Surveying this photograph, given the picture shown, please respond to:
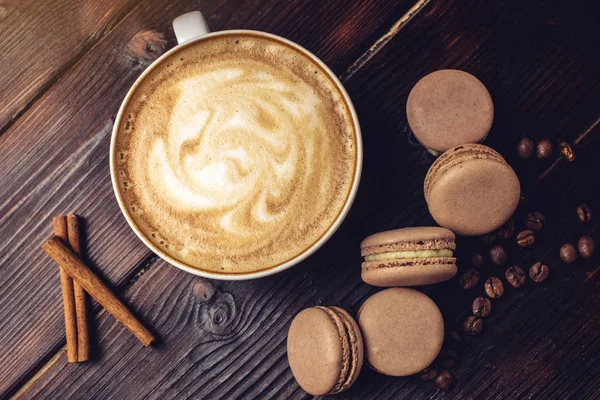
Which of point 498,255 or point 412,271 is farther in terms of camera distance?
point 498,255

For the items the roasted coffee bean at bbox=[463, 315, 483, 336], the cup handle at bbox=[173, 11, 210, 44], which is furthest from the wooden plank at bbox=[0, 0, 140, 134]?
the roasted coffee bean at bbox=[463, 315, 483, 336]

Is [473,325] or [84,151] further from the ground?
[84,151]

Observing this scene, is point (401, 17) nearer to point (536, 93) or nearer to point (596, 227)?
point (536, 93)

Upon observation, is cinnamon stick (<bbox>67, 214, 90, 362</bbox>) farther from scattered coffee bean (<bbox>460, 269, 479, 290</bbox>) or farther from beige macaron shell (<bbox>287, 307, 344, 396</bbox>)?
scattered coffee bean (<bbox>460, 269, 479, 290</bbox>)

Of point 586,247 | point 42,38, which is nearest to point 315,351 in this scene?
point 586,247

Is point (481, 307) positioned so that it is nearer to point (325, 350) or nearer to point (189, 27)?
point (325, 350)

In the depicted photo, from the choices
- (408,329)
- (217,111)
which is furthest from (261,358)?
(217,111)

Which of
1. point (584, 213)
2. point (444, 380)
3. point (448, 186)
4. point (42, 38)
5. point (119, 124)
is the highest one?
point (42, 38)
